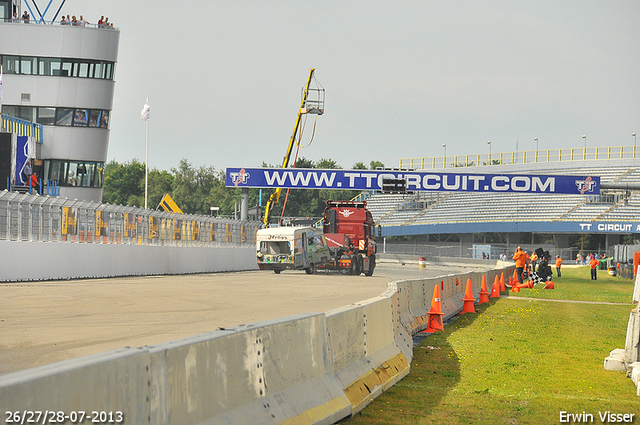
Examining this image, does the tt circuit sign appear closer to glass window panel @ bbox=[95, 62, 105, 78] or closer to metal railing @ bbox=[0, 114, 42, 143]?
glass window panel @ bbox=[95, 62, 105, 78]

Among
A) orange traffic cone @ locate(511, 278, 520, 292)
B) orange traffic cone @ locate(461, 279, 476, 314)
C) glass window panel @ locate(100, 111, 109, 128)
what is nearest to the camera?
orange traffic cone @ locate(461, 279, 476, 314)

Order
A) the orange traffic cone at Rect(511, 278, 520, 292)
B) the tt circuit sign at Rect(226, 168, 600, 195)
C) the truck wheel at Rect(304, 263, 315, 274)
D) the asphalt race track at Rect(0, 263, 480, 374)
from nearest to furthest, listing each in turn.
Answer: the asphalt race track at Rect(0, 263, 480, 374) < the orange traffic cone at Rect(511, 278, 520, 292) < the truck wheel at Rect(304, 263, 315, 274) < the tt circuit sign at Rect(226, 168, 600, 195)

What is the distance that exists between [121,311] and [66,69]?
40528mm

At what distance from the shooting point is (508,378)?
968 cm

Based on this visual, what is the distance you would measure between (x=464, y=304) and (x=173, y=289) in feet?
28.6

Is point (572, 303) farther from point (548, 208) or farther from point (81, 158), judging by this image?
point (548, 208)

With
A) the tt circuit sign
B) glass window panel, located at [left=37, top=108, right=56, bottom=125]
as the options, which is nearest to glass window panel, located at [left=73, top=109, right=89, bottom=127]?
glass window panel, located at [left=37, top=108, right=56, bottom=125]

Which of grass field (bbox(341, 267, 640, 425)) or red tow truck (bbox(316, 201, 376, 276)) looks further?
red tow truck (bbox(316, 201, 376, 276))

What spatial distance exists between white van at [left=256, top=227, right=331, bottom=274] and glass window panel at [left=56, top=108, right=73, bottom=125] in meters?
22.0

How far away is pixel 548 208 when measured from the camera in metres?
83.4

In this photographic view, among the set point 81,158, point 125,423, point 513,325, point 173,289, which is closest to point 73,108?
point 81,158

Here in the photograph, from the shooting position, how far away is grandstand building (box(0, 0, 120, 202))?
51.3 meters

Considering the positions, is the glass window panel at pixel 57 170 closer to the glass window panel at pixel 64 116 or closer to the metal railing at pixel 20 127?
the metal railing at pixel 20 127

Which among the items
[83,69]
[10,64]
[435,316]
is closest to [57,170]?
[83,69]
